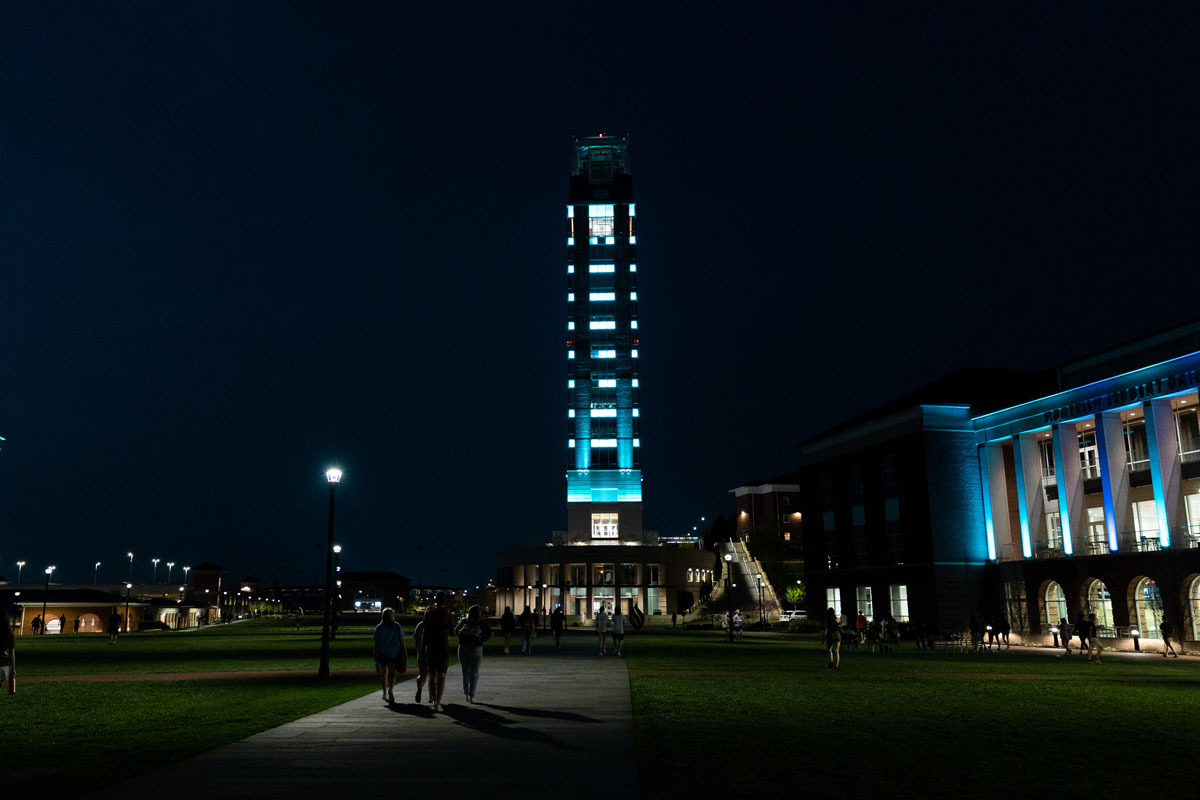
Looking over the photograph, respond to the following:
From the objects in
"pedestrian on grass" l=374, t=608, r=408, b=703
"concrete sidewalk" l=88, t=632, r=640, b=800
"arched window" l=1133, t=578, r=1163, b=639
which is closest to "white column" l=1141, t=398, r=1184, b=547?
"arched window" l=1133, t=578, r=1163, b=639

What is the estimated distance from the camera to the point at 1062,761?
11836 millimetres

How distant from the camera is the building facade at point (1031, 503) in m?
42.4

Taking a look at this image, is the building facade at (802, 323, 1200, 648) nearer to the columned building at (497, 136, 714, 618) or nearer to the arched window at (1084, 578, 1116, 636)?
the arched window at (1084, 578, 1116, 636)

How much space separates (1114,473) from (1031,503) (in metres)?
7.56

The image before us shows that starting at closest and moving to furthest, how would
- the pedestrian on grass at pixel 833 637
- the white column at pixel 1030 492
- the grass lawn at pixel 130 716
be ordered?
the grass lawn at pixel 130 716 → the pedestrian on grass at pixel 833 637 → the white column at pixel 1030 492

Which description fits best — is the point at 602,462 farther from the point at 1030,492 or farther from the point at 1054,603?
the point at 1054,603

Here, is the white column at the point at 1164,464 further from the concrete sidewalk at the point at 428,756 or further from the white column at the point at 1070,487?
the concrete sidewalk at the point at 428,756

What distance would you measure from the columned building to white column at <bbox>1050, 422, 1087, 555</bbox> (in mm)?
69268

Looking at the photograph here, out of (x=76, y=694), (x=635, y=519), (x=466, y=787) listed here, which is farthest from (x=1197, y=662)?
(x=635, y=519)

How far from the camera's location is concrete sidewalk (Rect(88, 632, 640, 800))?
31.2 ft

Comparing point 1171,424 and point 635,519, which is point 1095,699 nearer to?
point 1171,424

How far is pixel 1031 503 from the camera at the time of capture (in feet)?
172

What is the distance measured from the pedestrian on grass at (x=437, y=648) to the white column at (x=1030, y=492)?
45.0m

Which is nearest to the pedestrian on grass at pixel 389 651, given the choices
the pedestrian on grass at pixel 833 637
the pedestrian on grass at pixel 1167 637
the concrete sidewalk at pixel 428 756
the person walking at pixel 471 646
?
the concrete sidewalk at pixel 428 756
